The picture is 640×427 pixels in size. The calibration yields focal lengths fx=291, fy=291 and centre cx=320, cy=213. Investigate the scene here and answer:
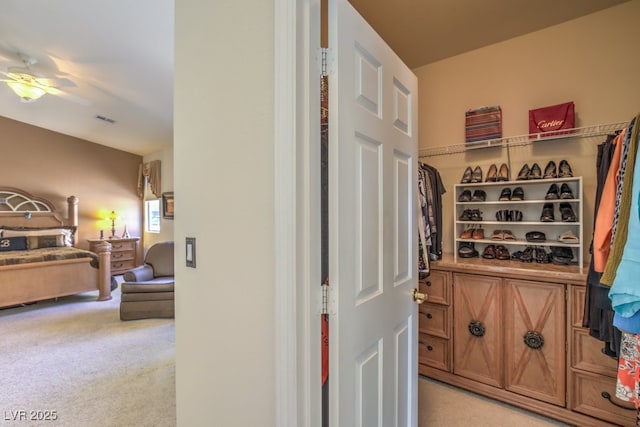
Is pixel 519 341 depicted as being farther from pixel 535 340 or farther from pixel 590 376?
pixel 590 376

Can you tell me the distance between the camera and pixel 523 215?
2.35 meters

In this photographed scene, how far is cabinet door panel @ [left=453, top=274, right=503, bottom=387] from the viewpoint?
199 cm

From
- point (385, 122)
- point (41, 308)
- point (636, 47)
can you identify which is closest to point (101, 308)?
point (41, 308)

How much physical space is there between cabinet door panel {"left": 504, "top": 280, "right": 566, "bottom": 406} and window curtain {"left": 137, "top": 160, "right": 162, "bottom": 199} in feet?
21.4

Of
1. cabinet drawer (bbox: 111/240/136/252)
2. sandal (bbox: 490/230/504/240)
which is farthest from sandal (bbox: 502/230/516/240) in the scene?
cabinet drawer (bbox: 111/240/136/252)

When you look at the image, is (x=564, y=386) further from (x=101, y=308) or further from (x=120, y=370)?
(x=101, y=308)

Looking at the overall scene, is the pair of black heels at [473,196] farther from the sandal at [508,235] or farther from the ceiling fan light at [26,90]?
the ceiling fan light at [26,90]

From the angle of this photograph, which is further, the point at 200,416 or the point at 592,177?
A: the point at 592,177

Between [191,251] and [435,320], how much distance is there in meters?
1.88

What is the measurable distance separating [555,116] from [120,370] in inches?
157

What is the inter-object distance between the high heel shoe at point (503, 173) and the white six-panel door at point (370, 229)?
126cm

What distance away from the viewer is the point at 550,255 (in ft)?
7.06

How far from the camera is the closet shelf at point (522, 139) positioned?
2.00 metres

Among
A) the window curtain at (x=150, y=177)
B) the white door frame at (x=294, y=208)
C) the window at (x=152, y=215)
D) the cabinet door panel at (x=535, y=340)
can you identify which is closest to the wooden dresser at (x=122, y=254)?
the window at (x=152, y=215)
